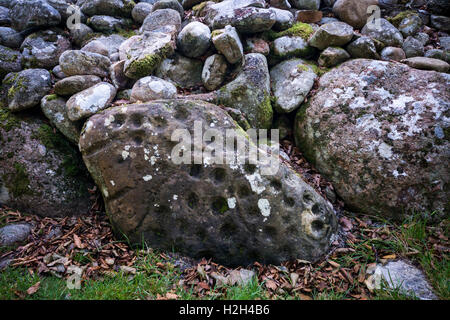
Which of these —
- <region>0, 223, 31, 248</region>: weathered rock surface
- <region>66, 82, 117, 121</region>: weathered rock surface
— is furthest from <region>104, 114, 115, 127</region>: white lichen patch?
<region>0, 223, 31, 248</region>: weathered rock surface

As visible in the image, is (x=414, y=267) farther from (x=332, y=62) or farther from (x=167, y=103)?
(x=167, y=103)

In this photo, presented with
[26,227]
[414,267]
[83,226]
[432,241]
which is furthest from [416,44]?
[26,227]

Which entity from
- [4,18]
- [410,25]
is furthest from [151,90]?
[410,25]

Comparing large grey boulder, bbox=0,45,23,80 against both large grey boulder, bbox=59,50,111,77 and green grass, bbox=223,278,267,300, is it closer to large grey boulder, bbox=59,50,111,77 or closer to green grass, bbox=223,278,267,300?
large grey boulder, bbox=59,50,111,77

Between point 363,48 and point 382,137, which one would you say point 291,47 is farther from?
point 382,137

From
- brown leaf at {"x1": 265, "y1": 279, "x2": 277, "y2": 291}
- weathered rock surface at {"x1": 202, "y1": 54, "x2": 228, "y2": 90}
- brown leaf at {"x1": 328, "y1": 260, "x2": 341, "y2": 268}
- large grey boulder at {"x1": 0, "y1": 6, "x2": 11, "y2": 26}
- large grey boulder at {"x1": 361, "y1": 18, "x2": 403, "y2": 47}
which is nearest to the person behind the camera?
brown leaf at {"x1": 265, "y1": 279, "x2": 277, "y2": 291}

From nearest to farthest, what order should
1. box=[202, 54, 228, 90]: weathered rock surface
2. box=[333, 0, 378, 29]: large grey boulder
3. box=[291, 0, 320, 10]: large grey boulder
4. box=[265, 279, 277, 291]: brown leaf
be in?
1. box=[265, 279, 277, 291]: brown leaf
2. box=[202, 54, 228, 90]: weathered rock surface
3. box=[333, 0, 378, 29]: large grey boulder
4. box=[291, 0, 320, 10]: large grey boulder

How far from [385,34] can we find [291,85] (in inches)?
79.5

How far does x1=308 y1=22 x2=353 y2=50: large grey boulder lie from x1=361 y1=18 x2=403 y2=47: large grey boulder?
0.64 metres

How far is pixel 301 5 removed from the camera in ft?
17.7

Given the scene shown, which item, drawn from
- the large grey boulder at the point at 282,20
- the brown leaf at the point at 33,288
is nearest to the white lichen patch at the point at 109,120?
the brown leaf at the point at 33,288

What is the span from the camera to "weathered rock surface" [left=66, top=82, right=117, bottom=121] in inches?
140

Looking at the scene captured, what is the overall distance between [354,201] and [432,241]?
96 cm

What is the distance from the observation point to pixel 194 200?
10.6 feet
